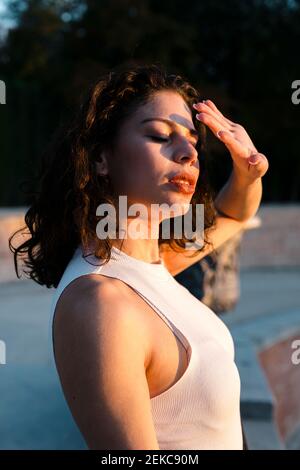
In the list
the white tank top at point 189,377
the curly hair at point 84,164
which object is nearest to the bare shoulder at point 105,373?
Result: the white tank top at point 189,377

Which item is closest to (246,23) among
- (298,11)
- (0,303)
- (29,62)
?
(298,11)

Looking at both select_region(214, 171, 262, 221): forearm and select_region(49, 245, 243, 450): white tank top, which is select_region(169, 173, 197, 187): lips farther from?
select_region(214, 171, 262, 221): forearm

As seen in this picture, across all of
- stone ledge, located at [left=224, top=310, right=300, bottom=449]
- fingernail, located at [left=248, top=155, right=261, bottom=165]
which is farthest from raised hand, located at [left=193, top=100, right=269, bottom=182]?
stone ledge, located at [left=224, top=310, right=300, bottom=449]

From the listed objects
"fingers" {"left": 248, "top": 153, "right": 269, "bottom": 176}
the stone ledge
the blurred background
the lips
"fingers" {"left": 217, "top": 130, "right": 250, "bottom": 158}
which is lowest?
the blurred background

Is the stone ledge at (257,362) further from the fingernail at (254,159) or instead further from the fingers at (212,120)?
the fingers at (212,120)

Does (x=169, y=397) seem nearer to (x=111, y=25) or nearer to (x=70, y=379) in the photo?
(x=70, y=379)

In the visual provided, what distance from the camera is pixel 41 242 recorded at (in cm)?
172

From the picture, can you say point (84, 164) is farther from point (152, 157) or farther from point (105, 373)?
point (105, 373)

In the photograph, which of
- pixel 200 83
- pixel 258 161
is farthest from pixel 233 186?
pixel 200 83

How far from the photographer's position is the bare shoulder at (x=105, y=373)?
3.96 ft

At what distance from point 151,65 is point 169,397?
85cm

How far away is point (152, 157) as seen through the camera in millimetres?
1537

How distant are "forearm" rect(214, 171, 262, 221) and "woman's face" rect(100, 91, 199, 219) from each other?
46 centimetres

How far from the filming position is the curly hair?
5.12ft
